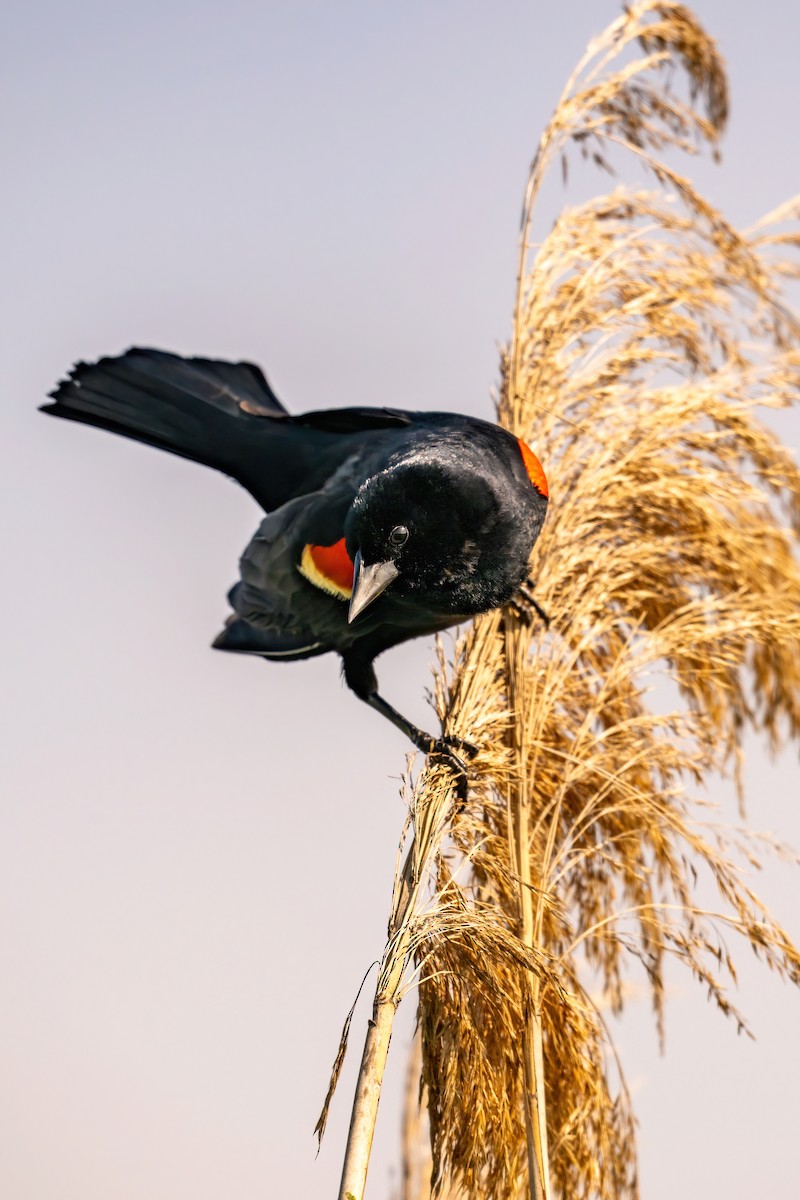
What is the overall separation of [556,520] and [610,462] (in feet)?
0.70

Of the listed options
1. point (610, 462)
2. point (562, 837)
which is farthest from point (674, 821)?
point (610, 462)

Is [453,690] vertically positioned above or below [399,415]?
below

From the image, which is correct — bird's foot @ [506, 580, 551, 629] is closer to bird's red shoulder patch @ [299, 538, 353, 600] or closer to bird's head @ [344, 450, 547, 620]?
bird's head @ [344, 450, 547, 620]

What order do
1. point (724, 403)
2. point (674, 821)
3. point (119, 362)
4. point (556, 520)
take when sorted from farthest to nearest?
point (119, 362)
point (724, 403)
point (556, 520)
point (674, 821)

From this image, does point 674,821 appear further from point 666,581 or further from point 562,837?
point 666,581

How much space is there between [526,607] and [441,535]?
0.29 meters

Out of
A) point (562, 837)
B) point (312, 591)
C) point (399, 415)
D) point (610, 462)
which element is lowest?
point (562, 837)

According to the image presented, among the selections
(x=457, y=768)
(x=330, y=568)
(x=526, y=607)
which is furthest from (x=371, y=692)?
(x=457, y=768)

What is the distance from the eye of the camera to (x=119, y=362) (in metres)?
3.02

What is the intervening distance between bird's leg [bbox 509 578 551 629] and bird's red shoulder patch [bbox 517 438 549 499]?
0.62 ft

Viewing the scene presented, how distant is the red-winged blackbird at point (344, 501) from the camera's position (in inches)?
87.7

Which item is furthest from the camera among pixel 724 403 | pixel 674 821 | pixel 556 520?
pixel 724 403

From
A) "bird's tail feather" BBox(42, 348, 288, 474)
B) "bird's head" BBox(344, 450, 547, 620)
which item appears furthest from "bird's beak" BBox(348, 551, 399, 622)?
"bird's tail feather" BBox(42, 348, 288, 474)

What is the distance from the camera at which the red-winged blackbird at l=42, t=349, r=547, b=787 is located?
7.31 feet
